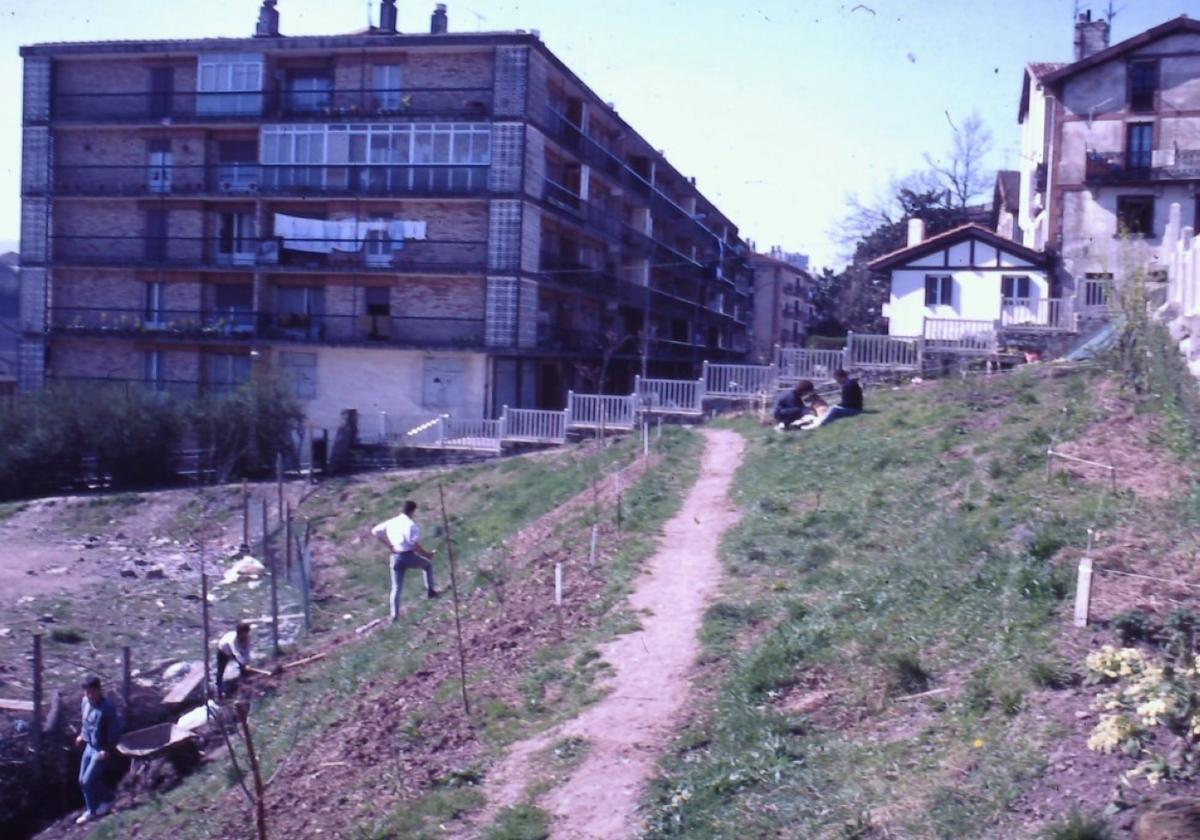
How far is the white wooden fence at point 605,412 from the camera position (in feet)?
105

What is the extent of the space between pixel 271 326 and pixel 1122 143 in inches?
1079

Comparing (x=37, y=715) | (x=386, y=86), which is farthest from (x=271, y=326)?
(x=37, y=715)

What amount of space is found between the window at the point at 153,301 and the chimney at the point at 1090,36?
3227 centimetres

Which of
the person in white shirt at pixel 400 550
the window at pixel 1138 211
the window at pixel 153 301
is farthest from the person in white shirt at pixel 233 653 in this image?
the window at pixel 1138 211

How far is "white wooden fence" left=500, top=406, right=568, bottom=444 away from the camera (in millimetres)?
32344

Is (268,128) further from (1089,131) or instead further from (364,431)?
(1089,131)

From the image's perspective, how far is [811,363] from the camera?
31.5 metres

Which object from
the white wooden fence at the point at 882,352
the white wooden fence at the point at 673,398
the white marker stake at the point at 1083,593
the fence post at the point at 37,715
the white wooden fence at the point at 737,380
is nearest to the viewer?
the white marker stake at the point at 1083,593

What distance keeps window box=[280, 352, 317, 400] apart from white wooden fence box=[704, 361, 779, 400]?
46.1ft

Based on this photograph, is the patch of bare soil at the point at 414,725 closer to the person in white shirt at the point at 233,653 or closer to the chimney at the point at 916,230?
the person in white shirt at the point at 233,653

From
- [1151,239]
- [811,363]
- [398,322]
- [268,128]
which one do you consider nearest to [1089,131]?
[1151,239]

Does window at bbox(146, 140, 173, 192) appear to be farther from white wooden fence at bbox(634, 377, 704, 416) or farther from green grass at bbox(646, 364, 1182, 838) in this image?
A: green grass at bbox(646, 364, 1182, 838)

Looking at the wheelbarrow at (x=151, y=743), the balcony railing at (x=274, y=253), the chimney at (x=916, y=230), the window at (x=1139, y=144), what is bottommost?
the wheelbarrow at (x=151, y=743)

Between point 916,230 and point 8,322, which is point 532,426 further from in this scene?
point 8,322
